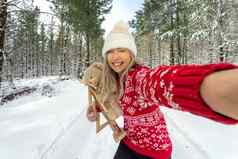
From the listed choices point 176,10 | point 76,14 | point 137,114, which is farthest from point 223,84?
point 76,14

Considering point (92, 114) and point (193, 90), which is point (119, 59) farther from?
point (193, 90)

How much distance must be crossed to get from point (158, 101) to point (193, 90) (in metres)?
0.39

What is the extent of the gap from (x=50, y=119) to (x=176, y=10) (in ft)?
63.1

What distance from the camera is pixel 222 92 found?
782 millimetres

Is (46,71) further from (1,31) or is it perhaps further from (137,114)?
(137,114)

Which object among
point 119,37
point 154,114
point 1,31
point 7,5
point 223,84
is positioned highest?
point 7,5

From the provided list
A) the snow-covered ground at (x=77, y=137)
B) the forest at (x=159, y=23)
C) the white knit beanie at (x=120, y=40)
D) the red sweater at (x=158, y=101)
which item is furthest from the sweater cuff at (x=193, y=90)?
the forest at (x=159, y=23)

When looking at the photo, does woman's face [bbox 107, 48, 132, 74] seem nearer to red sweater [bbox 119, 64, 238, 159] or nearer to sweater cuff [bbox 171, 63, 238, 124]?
red sweater [bbox 119, 64, 238, 159]

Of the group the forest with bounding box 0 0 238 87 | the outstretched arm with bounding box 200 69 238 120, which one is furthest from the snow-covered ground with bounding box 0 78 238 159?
the outstretched arm with bounding box 200 69 238 120

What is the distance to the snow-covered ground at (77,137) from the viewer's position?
5.79 metres

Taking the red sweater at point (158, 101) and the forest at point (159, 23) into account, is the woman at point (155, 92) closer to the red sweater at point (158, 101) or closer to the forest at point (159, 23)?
the red sweater at point (158, 101)

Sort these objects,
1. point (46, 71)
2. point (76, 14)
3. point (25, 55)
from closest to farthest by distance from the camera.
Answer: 1. point (76, 14)
2. point (25, 55)
3. point (46, 71)

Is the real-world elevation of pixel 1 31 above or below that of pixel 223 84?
above

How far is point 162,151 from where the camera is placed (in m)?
2.50
